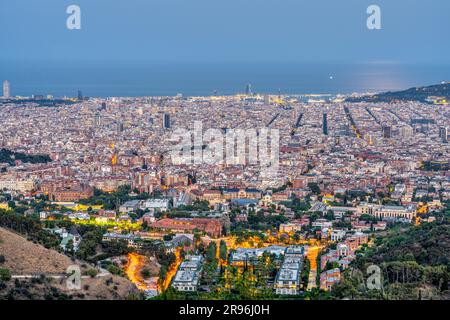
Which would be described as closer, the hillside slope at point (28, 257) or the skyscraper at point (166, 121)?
the hillside slope at point (28, 257)

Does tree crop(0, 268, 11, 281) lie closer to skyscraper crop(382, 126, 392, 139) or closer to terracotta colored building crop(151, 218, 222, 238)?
terracotta colored building crop(151, 218, 222, 238)

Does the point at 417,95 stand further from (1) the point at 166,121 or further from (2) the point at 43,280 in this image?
(2) the point at 43,280

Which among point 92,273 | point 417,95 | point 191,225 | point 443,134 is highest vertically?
point 417,95

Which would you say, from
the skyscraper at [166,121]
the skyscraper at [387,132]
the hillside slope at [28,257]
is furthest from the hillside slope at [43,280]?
the skyscraper at [166,121]

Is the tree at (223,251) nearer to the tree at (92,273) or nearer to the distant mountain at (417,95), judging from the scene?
the tree at (92,273)

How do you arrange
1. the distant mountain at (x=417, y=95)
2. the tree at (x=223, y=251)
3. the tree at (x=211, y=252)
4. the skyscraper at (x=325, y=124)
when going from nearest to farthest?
1. the tree at (x=211, y=252)
2. the tree at (x=223, y=251)
3. the skyscraper at (x=325, y=124)
4. the distant mountain at (x=417, y=95)

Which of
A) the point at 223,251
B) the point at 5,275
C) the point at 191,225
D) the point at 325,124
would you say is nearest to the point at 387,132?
the point at 325,124

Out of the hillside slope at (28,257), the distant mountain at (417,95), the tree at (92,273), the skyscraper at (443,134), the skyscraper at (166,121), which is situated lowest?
the tree at (92,273)
